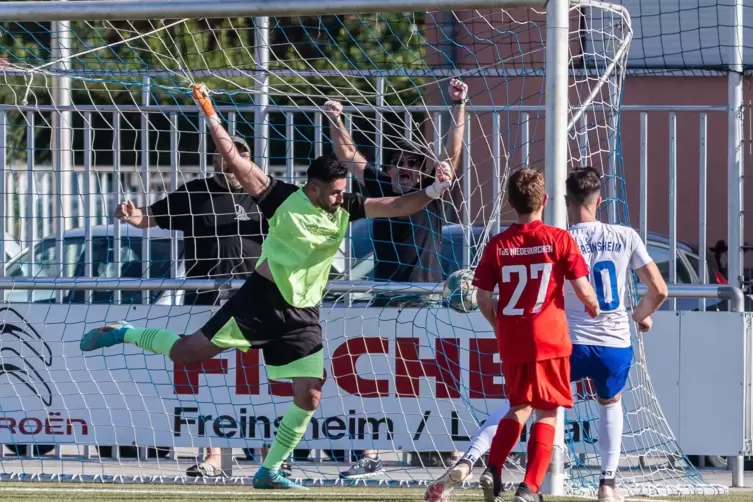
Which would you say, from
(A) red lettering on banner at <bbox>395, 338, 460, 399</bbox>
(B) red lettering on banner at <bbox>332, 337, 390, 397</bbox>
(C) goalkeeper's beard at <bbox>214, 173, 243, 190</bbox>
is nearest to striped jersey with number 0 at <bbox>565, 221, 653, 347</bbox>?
(A) red lettering on banner at <bbox>395, 338, 460, 399</bbox>

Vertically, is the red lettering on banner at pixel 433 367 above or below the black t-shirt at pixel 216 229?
below

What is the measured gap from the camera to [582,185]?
6.13 meters

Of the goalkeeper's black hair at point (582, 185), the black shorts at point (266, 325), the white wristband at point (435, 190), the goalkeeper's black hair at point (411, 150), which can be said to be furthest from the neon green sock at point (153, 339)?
the goalkeeper's black hair at point (582, 185)

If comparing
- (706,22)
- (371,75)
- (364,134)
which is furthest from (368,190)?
(706,22)

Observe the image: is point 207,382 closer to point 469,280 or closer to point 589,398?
point 469,280

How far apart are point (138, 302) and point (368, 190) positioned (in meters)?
1.71

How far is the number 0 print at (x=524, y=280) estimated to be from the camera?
5.63 meters

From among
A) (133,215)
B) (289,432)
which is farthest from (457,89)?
(289,432)

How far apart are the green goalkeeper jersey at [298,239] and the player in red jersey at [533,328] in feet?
3.81

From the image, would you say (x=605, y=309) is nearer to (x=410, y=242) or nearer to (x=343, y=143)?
(x=410, y=242)

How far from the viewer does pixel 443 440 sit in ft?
25.3

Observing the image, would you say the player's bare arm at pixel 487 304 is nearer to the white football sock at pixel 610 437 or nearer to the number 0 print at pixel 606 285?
the number 0 print at pixel 606 285

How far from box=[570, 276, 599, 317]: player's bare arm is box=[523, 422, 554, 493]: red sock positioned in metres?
0.60

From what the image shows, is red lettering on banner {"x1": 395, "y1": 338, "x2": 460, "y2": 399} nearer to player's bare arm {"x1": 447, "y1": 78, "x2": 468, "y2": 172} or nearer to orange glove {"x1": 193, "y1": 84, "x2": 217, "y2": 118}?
player's bare arm {"x1": 447, "y1": 78, "x2": 468, "y2": 172}
